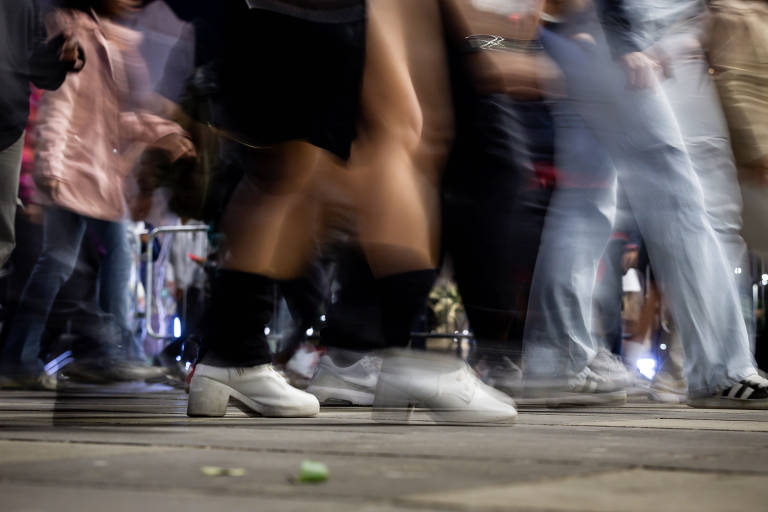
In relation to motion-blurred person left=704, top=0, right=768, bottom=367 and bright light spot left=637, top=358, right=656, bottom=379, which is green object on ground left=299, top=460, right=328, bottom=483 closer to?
motion-blurred person left=704, top=0, right=768, bottom=367

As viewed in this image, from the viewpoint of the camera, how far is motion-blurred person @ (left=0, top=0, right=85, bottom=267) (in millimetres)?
4191

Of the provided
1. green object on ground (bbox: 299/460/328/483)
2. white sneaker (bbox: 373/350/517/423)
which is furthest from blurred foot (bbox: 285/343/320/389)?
green object on ground (bbox: 299/460/328/483)

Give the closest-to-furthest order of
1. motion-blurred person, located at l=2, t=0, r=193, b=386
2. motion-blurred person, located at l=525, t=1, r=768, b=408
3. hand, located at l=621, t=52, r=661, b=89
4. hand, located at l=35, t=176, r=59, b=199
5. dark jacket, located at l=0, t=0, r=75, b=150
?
1. dark jacket, located at l=0, t=0, r=75, b=150
2. motion-blurred person, located at l=525, t=1, r=768, b=408
3. hand, located at l=621, t=52, r=661, b=89
4. motion-blurred person, located at l=2, t=0, r=193, b=386
5. hand, located at l=35, t=176, r=59, b=199

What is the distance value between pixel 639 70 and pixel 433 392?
1.78m

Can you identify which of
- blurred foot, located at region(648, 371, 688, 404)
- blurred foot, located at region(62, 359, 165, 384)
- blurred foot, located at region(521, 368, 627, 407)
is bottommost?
blurred foot, located at region(62, 359, 165, 384)

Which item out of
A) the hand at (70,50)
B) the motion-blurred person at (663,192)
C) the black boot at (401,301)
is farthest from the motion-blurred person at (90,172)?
the black boot at (401,301)

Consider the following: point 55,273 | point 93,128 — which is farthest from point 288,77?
point 55,273

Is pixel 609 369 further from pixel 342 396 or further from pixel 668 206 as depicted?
pixel 342 396

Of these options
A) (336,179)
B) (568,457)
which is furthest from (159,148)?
(568,457)

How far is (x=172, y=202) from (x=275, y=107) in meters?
2.63

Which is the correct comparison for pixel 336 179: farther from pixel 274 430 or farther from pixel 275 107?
pixel 274 430

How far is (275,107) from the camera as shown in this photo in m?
3.45

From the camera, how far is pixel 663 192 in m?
4.52

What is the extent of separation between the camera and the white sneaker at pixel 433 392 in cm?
327
